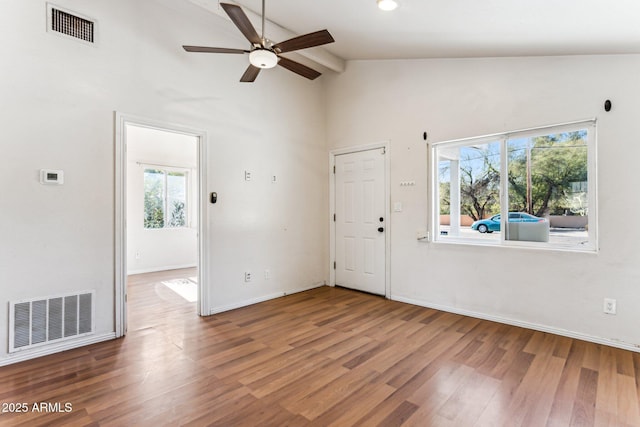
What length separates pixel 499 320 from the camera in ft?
11.3

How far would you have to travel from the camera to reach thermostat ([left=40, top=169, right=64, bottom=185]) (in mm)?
2668

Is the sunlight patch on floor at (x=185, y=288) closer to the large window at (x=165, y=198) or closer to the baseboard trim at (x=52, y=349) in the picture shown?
the baseboard trim at (x=52, y=349)

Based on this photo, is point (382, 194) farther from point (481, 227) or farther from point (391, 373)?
point (391, 373)

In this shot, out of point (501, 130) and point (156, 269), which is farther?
point (156, 269)

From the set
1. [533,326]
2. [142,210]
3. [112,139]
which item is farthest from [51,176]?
[533,326]

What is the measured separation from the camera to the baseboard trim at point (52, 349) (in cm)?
253

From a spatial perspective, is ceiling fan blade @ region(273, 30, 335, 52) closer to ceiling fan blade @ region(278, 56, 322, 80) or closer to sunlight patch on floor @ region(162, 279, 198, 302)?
ceiling fan blade @ region(278, 56, 322, 80)

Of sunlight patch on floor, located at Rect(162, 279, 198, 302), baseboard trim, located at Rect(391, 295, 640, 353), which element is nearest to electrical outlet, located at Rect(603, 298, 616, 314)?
baseboard trim, located at Rect(391, 295, 640, 353)

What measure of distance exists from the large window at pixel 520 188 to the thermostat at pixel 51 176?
153 inches

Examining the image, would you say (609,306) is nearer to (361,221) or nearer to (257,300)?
(361,221)

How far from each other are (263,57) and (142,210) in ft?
16.4

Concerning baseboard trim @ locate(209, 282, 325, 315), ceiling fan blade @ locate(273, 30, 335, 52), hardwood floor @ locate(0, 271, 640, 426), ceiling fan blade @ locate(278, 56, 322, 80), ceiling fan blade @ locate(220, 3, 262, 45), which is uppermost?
ceiling fan blade @ locate(220, 3, 262, 45)

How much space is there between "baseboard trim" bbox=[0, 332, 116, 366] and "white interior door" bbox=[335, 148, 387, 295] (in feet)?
10.1

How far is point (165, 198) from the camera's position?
21.9ft
